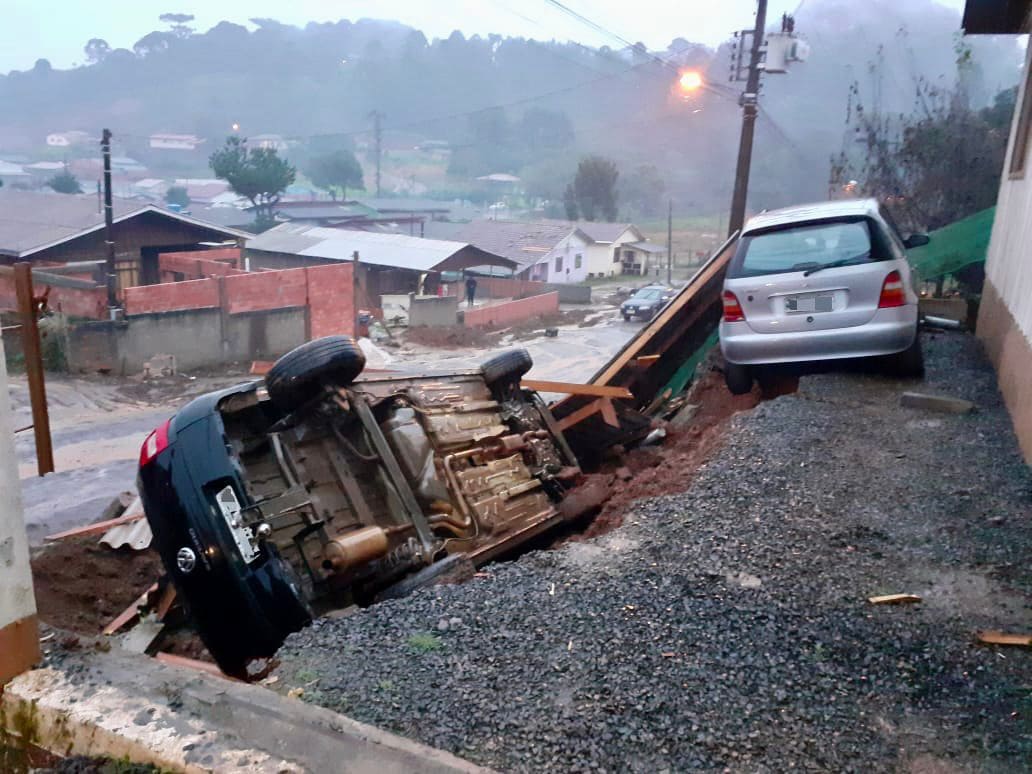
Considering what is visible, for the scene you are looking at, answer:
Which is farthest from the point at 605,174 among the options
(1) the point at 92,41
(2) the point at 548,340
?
(1) the point at 92,41

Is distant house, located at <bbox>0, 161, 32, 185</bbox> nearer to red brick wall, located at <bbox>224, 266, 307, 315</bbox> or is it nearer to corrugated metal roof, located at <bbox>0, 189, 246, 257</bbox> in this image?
corrugated metal roof, located at <bbox>0, 189, 246, 257</bbox>

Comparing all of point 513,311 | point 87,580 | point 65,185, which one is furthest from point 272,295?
point 65,185

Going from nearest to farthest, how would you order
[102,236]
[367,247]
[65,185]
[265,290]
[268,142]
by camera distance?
[265,290]
[102,236]
[367,247]
[65,185]
[268,142]

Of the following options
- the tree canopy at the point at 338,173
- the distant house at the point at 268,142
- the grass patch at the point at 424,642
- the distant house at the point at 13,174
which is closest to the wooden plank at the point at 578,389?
the grass patch at the point at 424,642

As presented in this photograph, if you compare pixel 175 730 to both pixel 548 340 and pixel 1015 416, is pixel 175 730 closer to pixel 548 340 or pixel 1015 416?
pixel 1015 416

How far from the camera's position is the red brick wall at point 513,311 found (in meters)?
32.9

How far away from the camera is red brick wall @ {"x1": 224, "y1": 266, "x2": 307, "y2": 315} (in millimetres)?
24594

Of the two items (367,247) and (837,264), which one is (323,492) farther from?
(367,247)

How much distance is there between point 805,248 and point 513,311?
91.7ft

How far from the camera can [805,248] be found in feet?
23.6

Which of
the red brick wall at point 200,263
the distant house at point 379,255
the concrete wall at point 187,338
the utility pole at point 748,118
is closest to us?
the utility pole at point 748,118

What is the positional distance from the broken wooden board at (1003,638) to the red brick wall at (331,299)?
24645mm

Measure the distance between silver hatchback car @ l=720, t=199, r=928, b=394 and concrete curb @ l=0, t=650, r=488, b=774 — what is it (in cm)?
560

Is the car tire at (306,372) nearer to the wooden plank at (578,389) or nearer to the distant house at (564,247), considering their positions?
the wooden plank at (578,389)
